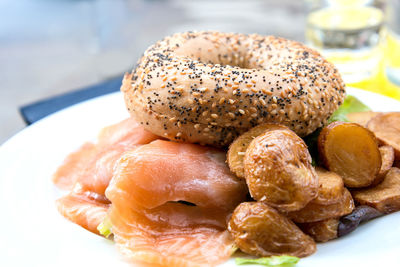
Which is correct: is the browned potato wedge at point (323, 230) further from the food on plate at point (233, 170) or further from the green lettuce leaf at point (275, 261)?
the green lettuce leaf at point (275, 261)

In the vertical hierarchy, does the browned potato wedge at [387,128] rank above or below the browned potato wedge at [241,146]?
below

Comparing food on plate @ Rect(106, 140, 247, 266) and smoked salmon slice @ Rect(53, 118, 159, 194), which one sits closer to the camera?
food on plate @ Rect(106, 140, 247, 266)

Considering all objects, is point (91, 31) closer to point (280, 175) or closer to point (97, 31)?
point (97, 31)

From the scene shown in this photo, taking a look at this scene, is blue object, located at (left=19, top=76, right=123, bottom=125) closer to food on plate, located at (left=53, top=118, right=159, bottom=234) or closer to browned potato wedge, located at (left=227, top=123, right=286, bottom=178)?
food on plate, located at (left=53, top=118, right=159, bottom=234)

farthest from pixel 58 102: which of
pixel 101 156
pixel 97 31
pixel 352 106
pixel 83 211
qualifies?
pixel 97 31

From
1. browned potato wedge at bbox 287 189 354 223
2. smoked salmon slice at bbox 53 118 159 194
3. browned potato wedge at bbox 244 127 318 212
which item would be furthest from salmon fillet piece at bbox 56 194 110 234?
browned potato wedge at bbox 287 189 354 223

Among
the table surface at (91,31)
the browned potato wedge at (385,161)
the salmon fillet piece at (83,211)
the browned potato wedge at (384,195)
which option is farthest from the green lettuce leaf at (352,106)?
the table surface at (91,31)
